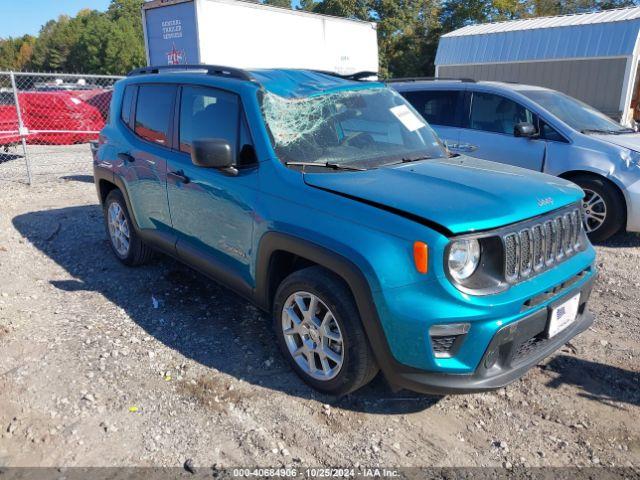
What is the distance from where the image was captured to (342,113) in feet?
12.1

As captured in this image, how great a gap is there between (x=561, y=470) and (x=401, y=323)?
1.09m

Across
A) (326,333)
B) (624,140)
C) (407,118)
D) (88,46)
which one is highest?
(88,46)

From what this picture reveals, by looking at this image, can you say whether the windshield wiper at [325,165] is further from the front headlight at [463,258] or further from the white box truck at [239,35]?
the white box truck at [239,35]

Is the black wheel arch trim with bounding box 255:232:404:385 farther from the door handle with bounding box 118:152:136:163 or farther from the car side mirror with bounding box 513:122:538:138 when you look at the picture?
the car side mirror with bounding box 513:122:538:138

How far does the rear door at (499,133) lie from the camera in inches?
248

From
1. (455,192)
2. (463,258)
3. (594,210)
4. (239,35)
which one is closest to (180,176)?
(455,192)

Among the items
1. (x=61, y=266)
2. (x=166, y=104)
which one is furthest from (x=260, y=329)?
(x=61, y=266)

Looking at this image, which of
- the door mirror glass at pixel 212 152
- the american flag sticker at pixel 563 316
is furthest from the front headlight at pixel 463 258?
the door mirror glass at pixel 212 152

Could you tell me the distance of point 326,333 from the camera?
3.00 meters

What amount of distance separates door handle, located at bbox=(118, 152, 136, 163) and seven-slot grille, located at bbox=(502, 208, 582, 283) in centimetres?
340

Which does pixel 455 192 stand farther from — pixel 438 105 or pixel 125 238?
pixel 438 105

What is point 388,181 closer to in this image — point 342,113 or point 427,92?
point 342,113

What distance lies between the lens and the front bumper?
2596mm

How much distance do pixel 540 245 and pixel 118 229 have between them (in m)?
4.10
